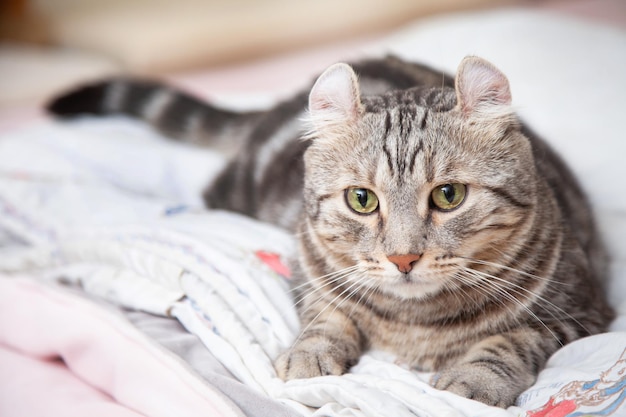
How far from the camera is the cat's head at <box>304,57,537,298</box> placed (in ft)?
2.89

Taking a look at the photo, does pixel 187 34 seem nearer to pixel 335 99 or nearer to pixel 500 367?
pixel 335 99

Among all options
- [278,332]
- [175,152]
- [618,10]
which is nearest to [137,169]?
[175,152]

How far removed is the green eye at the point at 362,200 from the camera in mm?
929

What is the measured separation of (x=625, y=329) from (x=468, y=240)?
35cm

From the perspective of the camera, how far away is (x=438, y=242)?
2.89 feet

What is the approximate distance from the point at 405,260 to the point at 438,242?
6 cm

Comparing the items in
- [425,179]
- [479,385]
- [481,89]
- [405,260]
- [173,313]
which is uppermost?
[481,89]

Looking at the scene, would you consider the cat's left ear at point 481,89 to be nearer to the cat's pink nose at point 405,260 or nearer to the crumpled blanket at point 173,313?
the cat's pink nose at point 405,260

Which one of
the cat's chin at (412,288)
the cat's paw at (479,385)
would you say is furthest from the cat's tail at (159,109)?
the cat's paw at (479,385)

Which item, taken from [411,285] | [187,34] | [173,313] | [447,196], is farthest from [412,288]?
[187,34]

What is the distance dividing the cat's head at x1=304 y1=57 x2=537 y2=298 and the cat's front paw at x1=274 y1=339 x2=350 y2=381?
0.12 m

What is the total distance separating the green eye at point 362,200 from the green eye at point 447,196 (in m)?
0.09

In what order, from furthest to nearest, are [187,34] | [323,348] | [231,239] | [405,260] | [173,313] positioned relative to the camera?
[187,34] → [231,239] → [173,313] → [323,348] → [405,260]

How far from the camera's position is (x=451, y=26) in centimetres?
192
